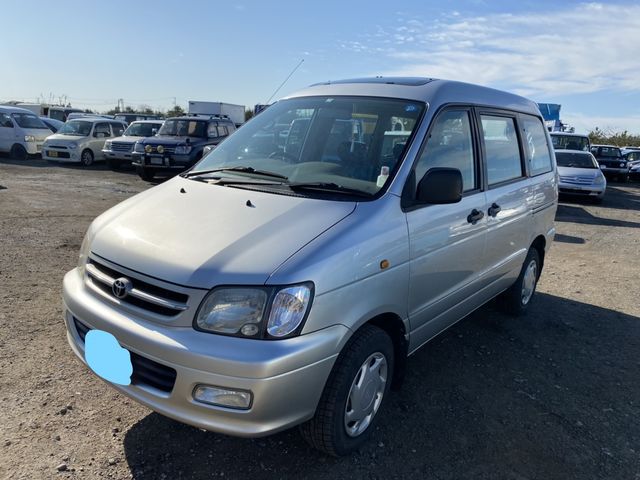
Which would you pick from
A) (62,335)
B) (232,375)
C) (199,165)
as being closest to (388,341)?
(232,375)

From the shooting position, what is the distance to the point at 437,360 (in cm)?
394

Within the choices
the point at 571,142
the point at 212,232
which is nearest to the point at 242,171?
the point at 212,232

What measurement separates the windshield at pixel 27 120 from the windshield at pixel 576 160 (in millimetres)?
18519

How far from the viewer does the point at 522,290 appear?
193 inches

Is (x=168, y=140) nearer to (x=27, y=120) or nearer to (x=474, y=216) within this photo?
(x=27, y=120)

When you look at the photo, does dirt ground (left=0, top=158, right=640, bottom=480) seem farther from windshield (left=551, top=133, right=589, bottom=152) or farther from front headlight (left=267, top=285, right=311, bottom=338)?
windshield (left=551, top=133, right=589, bottom=152)

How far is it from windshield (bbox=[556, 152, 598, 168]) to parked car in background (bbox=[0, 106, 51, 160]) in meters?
18.2

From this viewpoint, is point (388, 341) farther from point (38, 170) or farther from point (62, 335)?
point (38, 170)

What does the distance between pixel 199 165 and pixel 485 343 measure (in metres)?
2.86

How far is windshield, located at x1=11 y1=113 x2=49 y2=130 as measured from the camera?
1822 centimetres

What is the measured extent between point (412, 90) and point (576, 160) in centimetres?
1331

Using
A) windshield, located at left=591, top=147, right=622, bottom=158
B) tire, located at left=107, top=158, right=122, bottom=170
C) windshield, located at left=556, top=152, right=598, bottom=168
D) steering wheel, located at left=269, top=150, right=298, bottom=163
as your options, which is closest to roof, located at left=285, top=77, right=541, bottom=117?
steering wheel, located at left=269, top=150, right=298, bottom=163

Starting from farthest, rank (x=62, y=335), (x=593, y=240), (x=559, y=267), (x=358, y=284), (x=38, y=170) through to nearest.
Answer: (x=38, y=170) < (x=593, y=240) < (x=559, y=267) < (x=62, y=335) < (x=358, y=284)

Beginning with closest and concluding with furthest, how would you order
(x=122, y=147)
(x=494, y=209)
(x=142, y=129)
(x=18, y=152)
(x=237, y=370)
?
(x=237, y=370), (x=494, y=209), (x=122, y=147), (x=142, y=129), (x=18, y=152)
